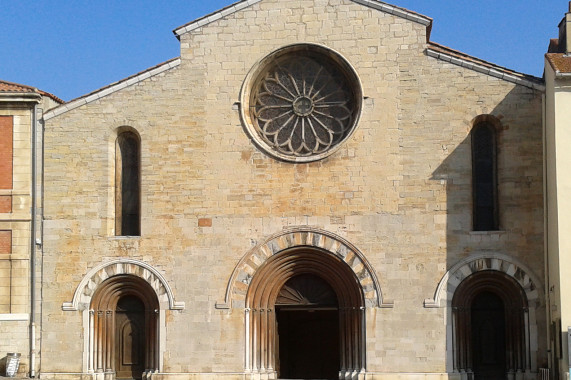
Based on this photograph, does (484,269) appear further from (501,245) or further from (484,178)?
(484,178)

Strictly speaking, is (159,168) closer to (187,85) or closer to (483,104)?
(187,85)

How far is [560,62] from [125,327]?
13.5m

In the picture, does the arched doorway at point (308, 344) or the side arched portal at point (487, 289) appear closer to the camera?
the side arched portal at point (487, 289)

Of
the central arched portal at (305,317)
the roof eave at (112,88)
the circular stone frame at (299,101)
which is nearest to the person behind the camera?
the central arched portal at (305,317)

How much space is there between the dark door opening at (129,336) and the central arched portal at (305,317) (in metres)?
3.17

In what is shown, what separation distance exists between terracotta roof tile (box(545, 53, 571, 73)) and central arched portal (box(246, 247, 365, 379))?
7.38m

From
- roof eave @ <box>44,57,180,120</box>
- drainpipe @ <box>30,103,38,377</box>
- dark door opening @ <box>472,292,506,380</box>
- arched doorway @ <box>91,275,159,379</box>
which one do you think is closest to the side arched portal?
dark door opening @ <box>472,292,506,380</box>

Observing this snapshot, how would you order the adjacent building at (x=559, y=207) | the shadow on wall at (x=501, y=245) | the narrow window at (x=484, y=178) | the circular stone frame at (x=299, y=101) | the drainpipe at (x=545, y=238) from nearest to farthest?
the adjacent building at (x=559, y=207), the drainpipe at (x=545, y=238), the shadow on wall at (x=501, y=245), the narrow window at (x=484, y=178), the circular stone frame at (x=299, y=101)

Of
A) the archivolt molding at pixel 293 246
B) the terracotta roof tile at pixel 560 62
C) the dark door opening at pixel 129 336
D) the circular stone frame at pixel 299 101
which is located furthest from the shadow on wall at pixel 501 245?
the dark door opening at pixel 129 336

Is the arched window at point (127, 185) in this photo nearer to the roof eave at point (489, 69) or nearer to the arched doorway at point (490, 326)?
the roof eave at point (489, 69)

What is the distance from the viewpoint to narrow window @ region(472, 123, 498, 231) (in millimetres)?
30266

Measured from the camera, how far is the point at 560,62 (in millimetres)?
28516

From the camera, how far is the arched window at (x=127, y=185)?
31797 millimetres

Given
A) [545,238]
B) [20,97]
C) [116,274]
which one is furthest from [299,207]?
[20,97]
